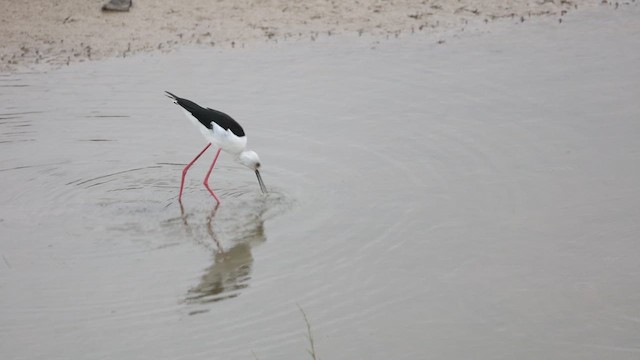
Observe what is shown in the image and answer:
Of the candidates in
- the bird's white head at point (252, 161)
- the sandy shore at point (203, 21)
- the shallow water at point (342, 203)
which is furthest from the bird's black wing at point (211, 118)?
the sandy shore at point (203, 21)

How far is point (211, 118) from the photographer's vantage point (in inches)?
279

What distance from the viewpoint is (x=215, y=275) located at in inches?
232

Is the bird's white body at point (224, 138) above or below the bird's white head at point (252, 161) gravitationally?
above

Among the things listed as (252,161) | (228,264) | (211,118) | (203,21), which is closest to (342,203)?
(252,161)

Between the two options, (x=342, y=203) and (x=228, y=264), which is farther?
(x=342, y=203)

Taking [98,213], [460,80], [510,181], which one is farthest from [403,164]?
[98,213]

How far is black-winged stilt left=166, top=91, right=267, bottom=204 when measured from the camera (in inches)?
277

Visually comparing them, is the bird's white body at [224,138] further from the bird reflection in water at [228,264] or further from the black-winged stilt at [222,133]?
the bird reflection in water at [228,264]

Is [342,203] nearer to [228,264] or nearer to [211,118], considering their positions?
[228,264]

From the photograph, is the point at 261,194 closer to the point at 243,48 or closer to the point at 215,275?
the point at 215,275

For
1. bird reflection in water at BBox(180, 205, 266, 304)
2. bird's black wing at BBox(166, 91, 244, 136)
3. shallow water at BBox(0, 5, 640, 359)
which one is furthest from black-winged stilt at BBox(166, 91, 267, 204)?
bird reflection in water at BBox(180, 205, 266, 304)

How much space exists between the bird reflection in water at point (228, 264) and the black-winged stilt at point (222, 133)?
50 cm

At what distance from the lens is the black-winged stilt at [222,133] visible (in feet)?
23.1

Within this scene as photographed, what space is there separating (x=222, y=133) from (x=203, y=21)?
3220mm
